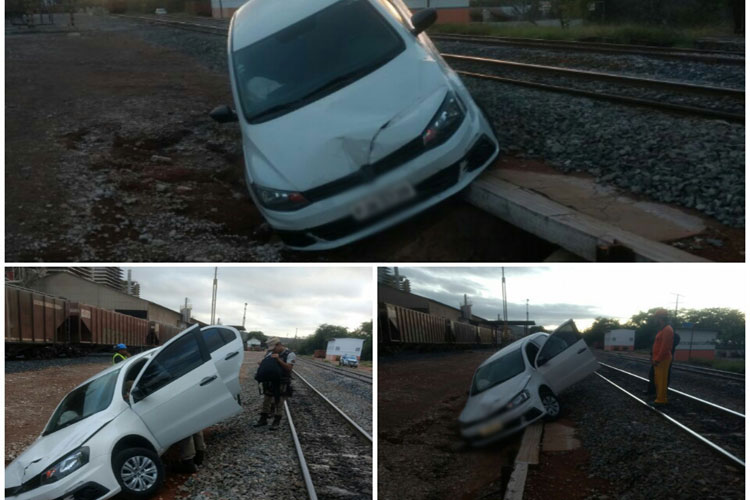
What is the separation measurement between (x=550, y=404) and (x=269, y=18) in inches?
190

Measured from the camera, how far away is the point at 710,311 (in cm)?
522

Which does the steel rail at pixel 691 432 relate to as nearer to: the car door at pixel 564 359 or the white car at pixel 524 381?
the car door at pixel 564 359

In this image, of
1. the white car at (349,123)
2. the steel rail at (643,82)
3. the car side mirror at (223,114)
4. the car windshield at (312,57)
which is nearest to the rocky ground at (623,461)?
the white car at (349,123)

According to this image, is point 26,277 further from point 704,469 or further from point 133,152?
point 704,469

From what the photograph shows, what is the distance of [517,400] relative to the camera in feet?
17.3

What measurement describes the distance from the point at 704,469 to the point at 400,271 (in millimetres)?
2489

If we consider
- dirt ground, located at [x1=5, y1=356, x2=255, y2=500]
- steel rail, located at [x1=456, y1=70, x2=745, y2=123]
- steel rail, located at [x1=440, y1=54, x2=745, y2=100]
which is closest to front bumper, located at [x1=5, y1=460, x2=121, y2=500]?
dirt ground, located at [x1=5, y1=356, x2=255, y2=500]

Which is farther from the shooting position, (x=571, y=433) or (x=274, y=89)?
(x=274, y=89)

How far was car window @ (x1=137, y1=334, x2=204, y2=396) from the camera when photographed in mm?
5559

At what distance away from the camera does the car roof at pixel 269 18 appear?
7.36 meters

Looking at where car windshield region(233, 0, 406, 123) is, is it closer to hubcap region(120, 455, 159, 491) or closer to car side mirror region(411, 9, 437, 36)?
car side mirror region(411, 9, 437, 36)

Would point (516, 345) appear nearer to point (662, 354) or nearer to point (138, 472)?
point (662, 354)

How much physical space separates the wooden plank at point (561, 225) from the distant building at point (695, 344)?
1.87ft

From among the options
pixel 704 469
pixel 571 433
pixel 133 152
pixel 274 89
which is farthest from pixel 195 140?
pixel 704 469
